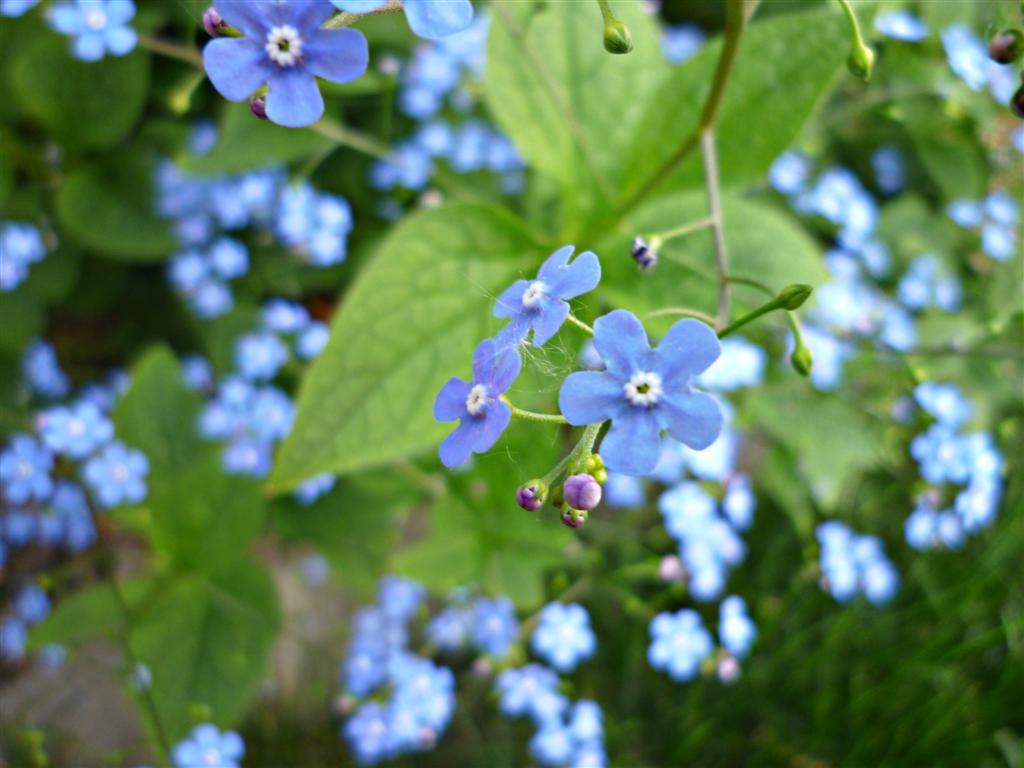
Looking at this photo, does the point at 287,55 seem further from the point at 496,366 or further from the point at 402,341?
the point at 402,341

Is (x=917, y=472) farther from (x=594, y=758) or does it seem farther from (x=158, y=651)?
(x=158, y=651)

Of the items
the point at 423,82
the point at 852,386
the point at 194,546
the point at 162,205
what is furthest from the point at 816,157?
the point at 194,546

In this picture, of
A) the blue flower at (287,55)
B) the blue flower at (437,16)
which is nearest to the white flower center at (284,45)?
the blue flower at (287,55)

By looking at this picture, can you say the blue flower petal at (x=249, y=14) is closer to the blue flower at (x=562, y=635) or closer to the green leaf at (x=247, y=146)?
the green leaf at (x=247, y=146)

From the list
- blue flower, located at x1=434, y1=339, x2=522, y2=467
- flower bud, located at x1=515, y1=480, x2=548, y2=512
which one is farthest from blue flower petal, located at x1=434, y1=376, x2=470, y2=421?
flower bud, located at x1=515, y1=480, x2=548, y2=512

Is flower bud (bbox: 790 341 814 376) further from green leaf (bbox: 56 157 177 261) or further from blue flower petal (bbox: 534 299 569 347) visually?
green leaf (bbox: 56 157 177 261)

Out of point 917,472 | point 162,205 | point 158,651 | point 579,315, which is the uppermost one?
point 579,315
